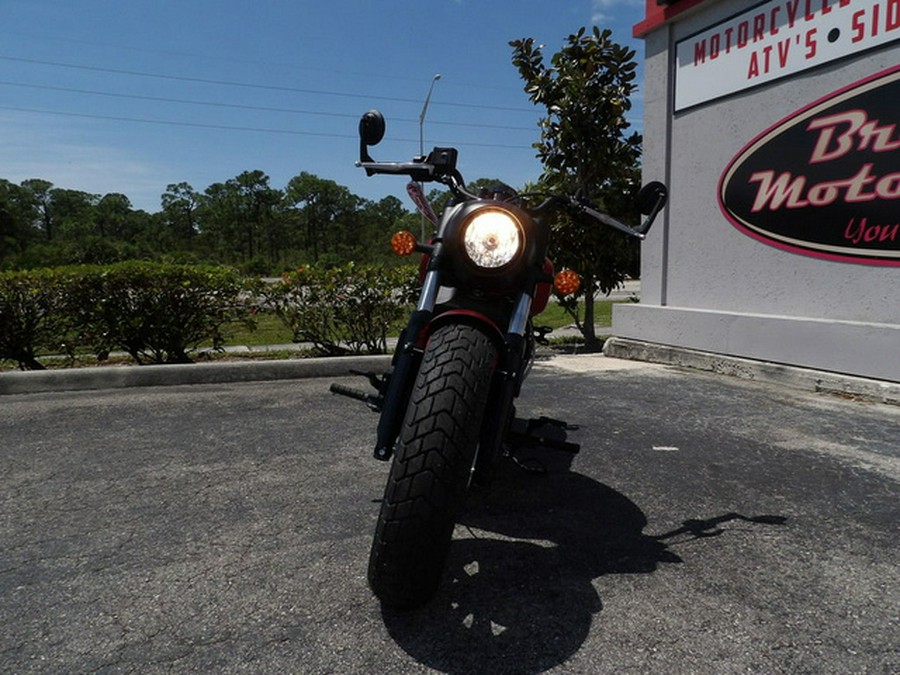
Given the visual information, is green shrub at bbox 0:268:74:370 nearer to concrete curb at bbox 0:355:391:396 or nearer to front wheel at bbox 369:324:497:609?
concrete curb at bbox 0:355:391:396

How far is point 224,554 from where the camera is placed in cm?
253

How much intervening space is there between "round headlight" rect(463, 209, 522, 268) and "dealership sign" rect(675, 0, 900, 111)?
5.62 meters

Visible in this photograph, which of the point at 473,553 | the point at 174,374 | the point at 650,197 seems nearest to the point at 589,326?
the point at 174,374

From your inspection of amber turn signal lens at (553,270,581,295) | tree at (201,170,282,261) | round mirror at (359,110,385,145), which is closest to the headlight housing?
amber turn signal lens at (553,270,581,295)

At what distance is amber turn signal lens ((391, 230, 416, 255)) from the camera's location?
2.86 metres

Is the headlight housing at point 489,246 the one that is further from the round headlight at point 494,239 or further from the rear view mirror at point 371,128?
the rear view mirror at point 371,128

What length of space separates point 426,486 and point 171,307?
597cm

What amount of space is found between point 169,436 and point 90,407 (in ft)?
4.52

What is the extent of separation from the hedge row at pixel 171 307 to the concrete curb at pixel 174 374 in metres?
0.68

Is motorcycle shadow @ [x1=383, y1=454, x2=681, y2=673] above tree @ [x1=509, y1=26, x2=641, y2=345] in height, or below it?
below

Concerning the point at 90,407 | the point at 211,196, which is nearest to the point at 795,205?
Answer: the point at 90,407

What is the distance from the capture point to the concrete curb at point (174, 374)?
580 centimetres

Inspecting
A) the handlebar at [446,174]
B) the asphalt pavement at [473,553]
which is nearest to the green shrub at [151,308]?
the asphalt pavement at [473,553]

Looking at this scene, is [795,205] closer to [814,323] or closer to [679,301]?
[814,323]
